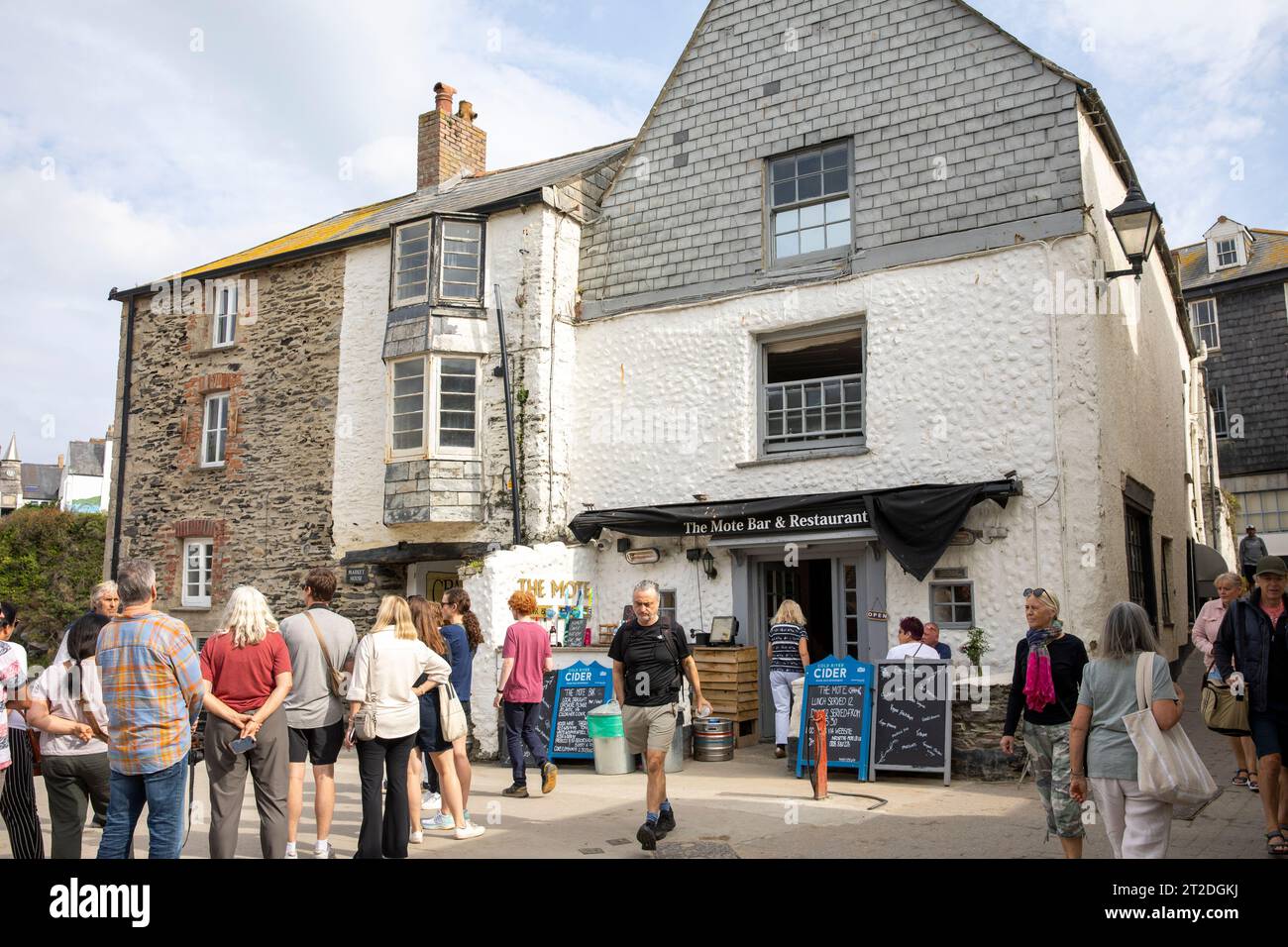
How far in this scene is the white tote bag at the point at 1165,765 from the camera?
499 cm

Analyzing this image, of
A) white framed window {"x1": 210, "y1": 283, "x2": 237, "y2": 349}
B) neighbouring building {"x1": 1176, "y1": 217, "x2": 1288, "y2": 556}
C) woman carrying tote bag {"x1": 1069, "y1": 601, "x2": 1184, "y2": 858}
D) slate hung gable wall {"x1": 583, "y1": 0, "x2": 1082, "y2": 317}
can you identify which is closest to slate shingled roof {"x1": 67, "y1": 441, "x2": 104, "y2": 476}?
white framed window {"x1": 210, "y1": 283, "x2": 237, "y2": 349}

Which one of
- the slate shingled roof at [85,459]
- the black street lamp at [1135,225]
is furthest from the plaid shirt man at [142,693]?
the slate shingled roof at [85,459]

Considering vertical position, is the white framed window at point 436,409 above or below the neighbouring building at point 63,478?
below

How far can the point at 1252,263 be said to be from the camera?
27266mm

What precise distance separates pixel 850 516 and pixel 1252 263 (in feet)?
A: 71.0

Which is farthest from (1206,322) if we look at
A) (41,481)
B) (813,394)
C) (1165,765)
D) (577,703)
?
(41,481)

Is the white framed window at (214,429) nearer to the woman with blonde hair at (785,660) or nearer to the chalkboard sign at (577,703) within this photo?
the chalkboard sign at (577,703)

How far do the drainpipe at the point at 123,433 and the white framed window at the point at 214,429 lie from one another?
192 centimetres

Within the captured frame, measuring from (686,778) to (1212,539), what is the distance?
17349 mm

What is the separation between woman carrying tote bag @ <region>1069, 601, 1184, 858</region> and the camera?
16.9 ft

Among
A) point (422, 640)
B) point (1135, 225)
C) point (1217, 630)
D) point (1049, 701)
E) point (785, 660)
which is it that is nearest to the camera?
point (1049, 701)

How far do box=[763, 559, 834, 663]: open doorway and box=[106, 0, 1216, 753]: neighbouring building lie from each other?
0.06m

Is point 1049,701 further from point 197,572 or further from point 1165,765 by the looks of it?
point 197,572

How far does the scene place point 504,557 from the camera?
1262cm
